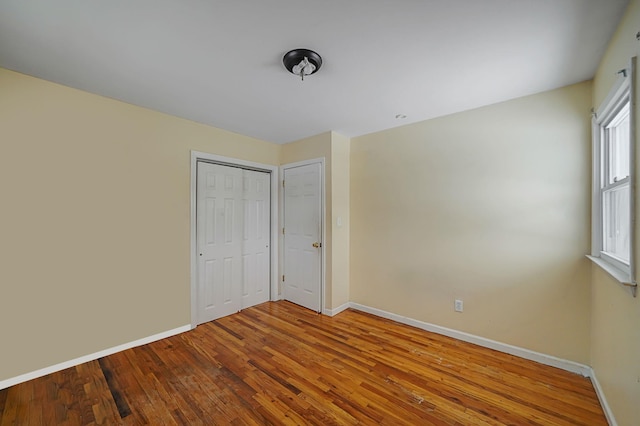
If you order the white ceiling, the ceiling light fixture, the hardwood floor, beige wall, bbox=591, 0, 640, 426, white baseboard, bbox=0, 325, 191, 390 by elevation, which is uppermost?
the white ceiling

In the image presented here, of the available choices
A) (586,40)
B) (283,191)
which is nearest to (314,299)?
(283,191)

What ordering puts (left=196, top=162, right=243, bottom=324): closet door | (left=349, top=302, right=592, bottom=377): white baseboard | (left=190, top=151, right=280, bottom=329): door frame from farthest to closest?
(left=196, top=162, right=243, bottom=324): closet door < (left=190, top=151, right=280, bottom=329): door frame < (left=349, top=302, right=592, bottom=377): white baseboard

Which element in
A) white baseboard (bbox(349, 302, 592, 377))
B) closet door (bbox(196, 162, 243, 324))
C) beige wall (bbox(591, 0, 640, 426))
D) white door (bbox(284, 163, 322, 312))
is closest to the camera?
beige wall (bbox(591, 0, 640, 426))

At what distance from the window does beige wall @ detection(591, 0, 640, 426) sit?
93 millimetres

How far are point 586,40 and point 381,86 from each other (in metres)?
1.29

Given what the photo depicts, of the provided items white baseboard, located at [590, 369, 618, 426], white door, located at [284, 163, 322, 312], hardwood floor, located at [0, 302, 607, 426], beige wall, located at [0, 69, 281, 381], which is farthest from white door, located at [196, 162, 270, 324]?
white baseboard, located at [590, 369, 618, 426]

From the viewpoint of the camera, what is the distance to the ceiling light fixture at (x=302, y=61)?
167 centimetres

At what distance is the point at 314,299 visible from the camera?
3.44 meters

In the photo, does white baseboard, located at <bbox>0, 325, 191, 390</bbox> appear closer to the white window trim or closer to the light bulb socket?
the light bulb socket

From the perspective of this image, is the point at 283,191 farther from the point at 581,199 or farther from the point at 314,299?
the point at 581,199

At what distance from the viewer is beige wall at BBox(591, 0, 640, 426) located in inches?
48.4

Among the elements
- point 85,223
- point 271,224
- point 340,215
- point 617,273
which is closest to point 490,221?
point 617,273

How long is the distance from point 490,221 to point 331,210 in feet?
5.78

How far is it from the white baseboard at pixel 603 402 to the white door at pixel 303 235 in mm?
2574
